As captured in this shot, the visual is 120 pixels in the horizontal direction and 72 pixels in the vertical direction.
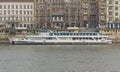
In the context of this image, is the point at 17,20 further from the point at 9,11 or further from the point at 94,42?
the point at 94,42

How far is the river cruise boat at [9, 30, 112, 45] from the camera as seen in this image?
11162cm

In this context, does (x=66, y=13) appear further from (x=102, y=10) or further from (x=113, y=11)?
(x=113, y=11)

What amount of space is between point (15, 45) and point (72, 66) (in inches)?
1619

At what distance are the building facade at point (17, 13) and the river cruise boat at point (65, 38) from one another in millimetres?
19695

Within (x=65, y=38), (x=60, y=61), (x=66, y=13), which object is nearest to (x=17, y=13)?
(x=66, y=13)

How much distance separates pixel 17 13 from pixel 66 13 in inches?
427

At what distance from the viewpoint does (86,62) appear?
73500 millimetres

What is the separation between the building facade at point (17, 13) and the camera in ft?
438

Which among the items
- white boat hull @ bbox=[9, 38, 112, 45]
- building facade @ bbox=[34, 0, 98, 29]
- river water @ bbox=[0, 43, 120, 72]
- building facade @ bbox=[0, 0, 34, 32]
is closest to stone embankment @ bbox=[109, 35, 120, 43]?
white boat hull @ bbox=[9, 38, 112, 45]

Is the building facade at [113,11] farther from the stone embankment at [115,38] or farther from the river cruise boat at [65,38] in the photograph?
the river cruise boat at [65,38]

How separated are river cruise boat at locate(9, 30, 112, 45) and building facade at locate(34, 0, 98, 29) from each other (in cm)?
1831

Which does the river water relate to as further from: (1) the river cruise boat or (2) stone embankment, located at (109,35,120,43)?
(2) stone embankment, located at (109,35,120,43)

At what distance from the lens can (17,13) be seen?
440ft

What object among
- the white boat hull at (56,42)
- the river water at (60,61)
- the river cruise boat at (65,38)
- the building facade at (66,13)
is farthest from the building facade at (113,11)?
the river water at (60,61)
